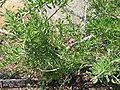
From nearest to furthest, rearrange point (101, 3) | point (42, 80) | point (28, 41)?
point (28, 41)
point (101, 3)
point (42, 80)

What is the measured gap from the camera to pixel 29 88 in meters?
4.49

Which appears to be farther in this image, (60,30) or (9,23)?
(60,30)

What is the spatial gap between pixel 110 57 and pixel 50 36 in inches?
26.3

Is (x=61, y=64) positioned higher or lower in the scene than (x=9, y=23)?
lower

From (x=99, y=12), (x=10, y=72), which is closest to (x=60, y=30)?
(x=99, y=12)

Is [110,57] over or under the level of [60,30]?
under

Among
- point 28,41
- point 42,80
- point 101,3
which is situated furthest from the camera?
point 42,80

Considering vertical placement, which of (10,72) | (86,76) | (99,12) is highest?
(99,12)

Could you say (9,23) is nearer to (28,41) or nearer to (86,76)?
(28,41)

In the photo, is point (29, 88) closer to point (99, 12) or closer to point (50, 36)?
point (50, 36)

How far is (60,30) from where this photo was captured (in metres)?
3.94

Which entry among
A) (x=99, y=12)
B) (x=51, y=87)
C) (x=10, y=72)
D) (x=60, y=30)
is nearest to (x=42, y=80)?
(x=51, y=87)

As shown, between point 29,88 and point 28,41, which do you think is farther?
point 29,88

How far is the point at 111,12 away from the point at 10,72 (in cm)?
161
